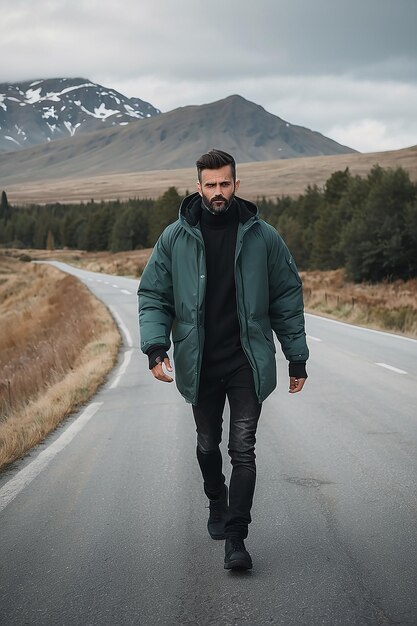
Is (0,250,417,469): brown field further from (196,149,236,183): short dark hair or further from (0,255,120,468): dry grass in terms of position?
(196,149,236,183): short dark hair

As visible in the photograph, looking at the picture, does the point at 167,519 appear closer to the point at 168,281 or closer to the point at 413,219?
the point at 168,281

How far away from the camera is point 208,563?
Result: 13.4ft

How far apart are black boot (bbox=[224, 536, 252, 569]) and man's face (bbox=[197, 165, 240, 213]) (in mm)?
1721

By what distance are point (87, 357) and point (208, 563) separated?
34.1ft

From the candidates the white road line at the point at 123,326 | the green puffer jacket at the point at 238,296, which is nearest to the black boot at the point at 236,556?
the green puffer jacket at the point at 238,296

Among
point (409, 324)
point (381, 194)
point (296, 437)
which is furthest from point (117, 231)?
point (296, 437)

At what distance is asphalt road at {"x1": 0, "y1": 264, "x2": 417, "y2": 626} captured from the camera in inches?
139

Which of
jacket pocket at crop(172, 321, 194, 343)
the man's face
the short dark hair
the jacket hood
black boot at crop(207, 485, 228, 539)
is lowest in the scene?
black boot at crop(207, 485, 228, 539)

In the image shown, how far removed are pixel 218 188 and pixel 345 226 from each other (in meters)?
43.9

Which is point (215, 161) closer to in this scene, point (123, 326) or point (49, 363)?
point (49, 363)

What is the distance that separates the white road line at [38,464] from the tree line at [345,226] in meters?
33.6

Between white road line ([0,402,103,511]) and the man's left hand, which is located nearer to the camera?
the man's left hand

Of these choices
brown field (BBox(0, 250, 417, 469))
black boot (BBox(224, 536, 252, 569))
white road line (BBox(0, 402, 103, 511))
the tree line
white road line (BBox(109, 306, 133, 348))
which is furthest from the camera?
the tree line

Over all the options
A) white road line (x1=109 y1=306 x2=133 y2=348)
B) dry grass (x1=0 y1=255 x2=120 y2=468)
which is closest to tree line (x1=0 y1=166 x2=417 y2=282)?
dry grass (x1=0 y1=255 x2=120 y2=468)
